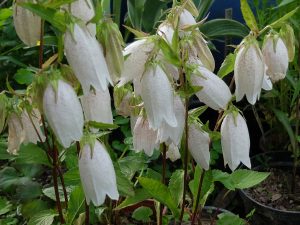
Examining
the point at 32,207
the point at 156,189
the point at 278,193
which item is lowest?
the point at 278,193

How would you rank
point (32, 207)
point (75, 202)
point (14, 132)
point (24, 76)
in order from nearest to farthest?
point (14, 132) < point (75, 202) < point (32, 207) < point (24, 76)

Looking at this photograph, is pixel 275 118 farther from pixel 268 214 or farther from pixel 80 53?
pixel 80 53

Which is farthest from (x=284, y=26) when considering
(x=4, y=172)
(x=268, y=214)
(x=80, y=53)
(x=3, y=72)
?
(x=3, y=72)

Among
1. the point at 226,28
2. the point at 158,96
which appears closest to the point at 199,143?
the point at 158,96

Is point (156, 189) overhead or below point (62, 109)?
below

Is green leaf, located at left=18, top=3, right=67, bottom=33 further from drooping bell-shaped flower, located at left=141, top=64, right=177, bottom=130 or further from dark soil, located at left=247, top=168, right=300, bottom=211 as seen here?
dark soil, located at left=247, top=168, right=300, bottom=211

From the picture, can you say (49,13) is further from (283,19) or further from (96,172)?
(283,19)
